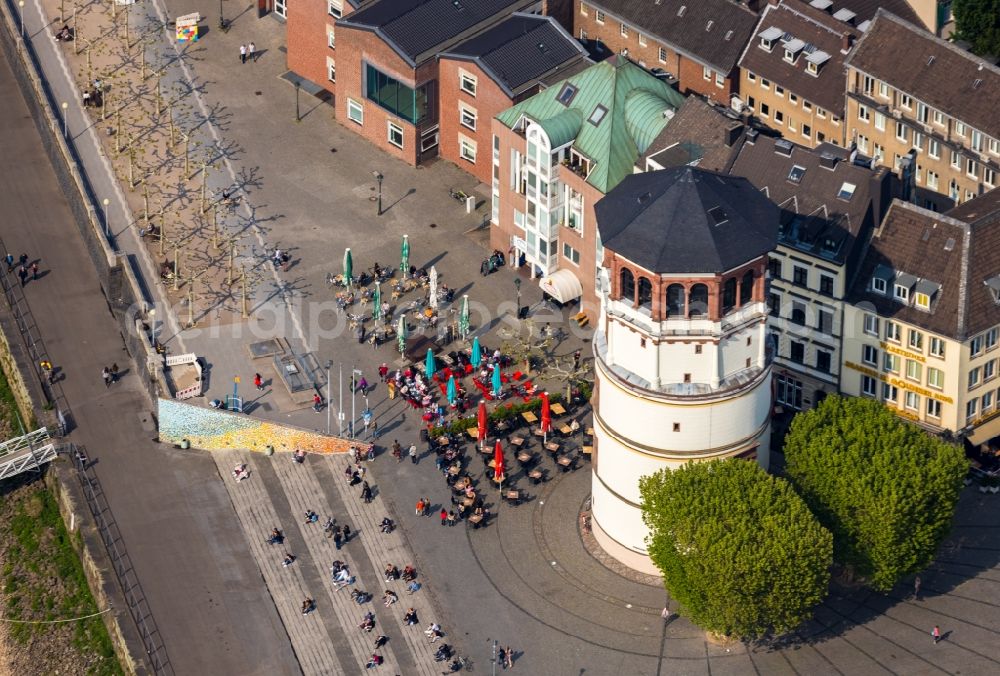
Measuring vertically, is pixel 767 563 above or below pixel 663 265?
below

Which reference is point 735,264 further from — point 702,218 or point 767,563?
point 767,563

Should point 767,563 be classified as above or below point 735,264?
below

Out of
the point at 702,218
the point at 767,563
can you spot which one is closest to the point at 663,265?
A: the point at 702,218

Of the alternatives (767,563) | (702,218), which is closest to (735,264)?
(702,218)

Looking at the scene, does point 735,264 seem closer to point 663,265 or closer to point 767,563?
point 663,265

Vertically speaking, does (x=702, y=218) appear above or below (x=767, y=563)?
above

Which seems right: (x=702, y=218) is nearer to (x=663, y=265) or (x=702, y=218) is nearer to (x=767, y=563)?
(x=663, y=265)
